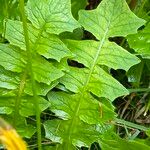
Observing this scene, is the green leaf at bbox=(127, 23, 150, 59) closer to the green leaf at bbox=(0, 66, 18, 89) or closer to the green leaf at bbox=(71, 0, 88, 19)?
the green leaf at bbox=(71, 0, 88, 19)

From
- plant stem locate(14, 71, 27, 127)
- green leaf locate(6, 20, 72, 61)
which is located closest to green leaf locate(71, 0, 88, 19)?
green leaf locate(6, 20, 72, 61)

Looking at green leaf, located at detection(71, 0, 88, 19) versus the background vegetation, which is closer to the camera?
the background vegetation

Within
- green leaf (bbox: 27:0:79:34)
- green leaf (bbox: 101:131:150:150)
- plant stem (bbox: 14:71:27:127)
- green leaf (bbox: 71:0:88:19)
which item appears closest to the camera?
green leaf (bbox: 101:131:150:150)

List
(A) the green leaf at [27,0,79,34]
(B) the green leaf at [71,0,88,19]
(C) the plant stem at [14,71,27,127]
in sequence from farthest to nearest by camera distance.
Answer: (B) the green leaf at [71,0,88,19], (A) the green leaf at [27,0,79,34], (C) the plant stem at [14,71,27,127]

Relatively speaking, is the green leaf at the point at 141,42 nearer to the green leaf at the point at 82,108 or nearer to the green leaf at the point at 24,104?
the green leaf at the point at 82,108

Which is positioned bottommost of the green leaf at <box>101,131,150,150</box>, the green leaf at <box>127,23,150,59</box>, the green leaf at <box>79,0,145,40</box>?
the green leaf at <box>101,131,150,150</box>

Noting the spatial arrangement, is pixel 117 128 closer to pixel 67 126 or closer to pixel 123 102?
pixel 123 102
